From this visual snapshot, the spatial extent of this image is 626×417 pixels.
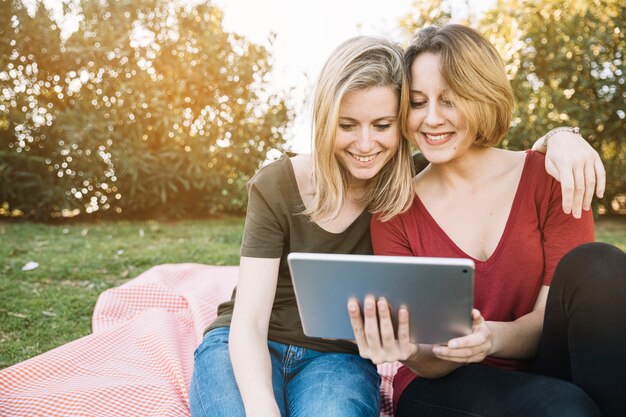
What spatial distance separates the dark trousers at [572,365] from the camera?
1574mm

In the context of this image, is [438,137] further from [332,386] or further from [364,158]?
[332,386]

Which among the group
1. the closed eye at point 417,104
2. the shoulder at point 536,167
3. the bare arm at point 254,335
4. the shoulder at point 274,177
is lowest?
the bare arm at point 254,335

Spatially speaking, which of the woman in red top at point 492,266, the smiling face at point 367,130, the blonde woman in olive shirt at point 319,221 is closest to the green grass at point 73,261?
the blonde woman in olive shirt at point 319,221

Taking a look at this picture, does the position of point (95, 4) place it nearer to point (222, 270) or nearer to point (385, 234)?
point (222, 270)

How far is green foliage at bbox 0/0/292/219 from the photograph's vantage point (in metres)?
6.67

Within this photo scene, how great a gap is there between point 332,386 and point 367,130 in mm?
850

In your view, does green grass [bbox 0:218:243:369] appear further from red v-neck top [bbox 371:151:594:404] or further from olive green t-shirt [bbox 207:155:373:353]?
red v-neck top [bbox 371:151:594:404]

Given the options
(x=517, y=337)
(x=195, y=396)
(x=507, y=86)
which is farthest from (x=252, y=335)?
(x=507, y=86)

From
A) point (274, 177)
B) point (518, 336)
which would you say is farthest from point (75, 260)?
point (518, 336)

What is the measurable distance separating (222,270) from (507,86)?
2622 millimetres

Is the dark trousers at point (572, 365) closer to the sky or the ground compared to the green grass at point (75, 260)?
closer to the sky

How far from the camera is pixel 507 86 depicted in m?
2.07

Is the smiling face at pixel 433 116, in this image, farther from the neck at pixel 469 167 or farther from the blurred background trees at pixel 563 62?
the blurred background trees at pixel 563 62

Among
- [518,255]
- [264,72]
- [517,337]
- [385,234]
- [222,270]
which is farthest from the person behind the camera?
[264,72]
